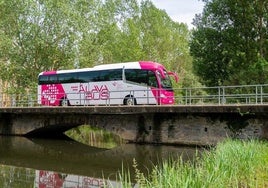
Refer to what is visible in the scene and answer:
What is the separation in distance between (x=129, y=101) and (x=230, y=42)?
35.1ft

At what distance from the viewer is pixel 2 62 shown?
1358 inches

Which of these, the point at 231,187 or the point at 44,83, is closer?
the point at 231,187

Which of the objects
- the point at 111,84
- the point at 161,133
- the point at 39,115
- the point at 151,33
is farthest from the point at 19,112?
the point at 151,33

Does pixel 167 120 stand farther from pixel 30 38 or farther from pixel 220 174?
pixel 30 38

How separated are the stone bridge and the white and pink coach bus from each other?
113 cm

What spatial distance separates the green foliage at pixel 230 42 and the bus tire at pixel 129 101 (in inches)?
335

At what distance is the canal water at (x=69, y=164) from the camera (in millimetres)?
11398

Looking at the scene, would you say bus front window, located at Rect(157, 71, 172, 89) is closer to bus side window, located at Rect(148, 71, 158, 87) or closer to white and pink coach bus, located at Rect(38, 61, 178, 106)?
white and pink coach bus, located at Rect(38, 61, 178, 106)

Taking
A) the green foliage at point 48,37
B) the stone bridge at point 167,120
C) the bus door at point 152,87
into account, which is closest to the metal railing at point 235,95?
the stone bridge at point 167,120

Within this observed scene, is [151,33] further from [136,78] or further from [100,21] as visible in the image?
[136,78]

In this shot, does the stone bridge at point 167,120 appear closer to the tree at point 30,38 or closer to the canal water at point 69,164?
the canal water at point 69,164

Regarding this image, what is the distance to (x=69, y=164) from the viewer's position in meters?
15.0

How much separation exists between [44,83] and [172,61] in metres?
30.0

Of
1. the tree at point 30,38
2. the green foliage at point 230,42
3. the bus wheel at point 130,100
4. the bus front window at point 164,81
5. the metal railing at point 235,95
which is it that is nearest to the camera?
the metal railing at point 235,95
